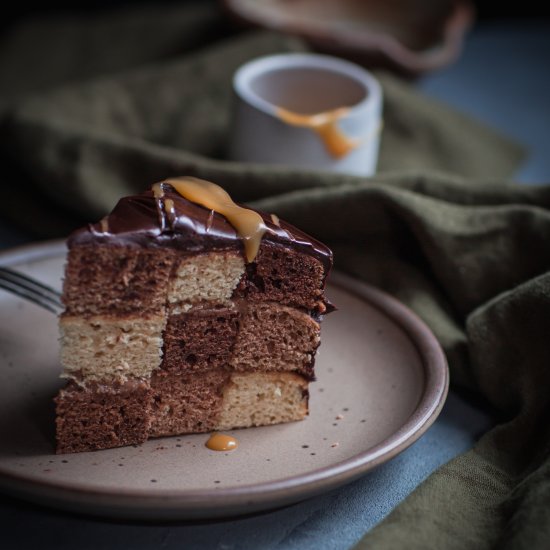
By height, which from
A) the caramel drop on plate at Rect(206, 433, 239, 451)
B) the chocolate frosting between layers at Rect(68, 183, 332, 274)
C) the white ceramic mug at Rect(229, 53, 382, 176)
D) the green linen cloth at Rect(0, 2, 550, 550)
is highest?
the chocolate frosting between layers at Rect(68, 183, 332, 274)

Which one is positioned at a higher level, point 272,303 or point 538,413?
point 272,303

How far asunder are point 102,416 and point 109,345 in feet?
0.53

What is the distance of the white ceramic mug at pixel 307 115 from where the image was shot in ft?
9.19

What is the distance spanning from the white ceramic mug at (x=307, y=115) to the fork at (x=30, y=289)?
2.84 ft

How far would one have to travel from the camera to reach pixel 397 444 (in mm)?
1801

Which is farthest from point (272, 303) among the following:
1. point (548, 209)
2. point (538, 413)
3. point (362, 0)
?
point (362, 0)

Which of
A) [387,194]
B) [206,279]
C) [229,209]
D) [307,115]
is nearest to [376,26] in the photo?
[307,115]

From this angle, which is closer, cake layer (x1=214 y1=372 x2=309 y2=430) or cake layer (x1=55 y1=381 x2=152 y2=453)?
cake layer (x1=55 y1=381 x2=152 y2=453)

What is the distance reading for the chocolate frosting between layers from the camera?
1.82 m

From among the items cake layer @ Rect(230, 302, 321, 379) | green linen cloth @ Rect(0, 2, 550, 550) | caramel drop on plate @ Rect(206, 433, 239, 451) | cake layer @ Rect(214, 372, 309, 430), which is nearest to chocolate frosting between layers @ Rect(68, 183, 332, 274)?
cake layer @ Rect(230, 302, 321, 379)

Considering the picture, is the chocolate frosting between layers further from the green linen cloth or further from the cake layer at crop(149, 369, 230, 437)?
the green linen cloth

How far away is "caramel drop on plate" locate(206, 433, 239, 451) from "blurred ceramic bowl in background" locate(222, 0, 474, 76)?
6.39 feet

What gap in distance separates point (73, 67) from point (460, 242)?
197cm

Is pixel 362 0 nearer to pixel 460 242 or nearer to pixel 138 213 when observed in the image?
pixel 460 242
